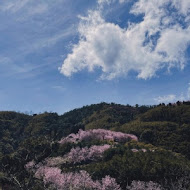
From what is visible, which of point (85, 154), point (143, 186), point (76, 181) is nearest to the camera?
point (143, 186)

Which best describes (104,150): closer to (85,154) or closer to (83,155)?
(85,154)

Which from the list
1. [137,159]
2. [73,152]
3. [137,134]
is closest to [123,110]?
[137,134]

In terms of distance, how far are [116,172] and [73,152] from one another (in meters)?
23.4

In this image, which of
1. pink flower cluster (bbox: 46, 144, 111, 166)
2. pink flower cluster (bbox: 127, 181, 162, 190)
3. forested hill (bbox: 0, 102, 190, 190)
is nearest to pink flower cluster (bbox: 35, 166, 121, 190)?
forested hill (bbox: 0, 102, 190, 190)

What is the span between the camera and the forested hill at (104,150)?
49.4 metres

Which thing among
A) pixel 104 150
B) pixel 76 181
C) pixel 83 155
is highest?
pixel 104 150

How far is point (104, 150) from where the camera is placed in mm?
76812

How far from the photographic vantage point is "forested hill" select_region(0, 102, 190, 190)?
49.4 metres

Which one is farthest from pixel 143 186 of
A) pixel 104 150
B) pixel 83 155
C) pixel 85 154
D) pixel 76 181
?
pixel 85 154

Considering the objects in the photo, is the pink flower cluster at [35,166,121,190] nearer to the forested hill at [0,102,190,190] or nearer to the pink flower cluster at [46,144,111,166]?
the forested hill at [0,102,190,190]

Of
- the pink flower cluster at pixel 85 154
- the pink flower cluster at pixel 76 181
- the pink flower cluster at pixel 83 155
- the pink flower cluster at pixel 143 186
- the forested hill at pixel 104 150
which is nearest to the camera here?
the pink flower cluster at pixel 143 186

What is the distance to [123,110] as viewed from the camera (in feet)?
528

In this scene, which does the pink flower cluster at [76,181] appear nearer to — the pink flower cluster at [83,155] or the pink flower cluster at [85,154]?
the pink flower cluster at [83,155]

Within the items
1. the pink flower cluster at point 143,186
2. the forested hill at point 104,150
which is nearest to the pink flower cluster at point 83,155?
the forested hill at point 104,150
